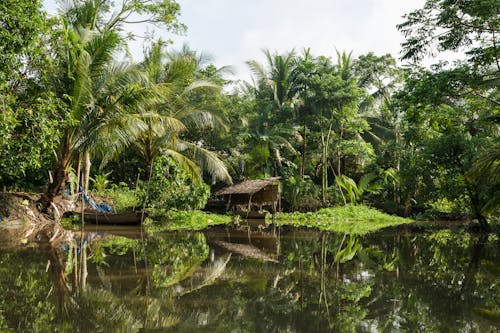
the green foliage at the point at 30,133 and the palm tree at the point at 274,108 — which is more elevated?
the palm tree at the point at 274,108

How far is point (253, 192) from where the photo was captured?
746 inches

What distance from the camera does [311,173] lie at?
27.8 m

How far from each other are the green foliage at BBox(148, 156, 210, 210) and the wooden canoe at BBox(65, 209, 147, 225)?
6.38 ft

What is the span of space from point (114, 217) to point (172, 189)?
108 inches

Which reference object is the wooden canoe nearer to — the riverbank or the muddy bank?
the muddy bank

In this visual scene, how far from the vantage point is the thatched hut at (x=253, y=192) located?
1925 centimetres

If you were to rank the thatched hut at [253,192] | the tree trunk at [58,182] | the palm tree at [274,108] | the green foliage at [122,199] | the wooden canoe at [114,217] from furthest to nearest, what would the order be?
the palm tree at [274,108] → the thatched hut at [253,192] → the green foliage at [122,199] → the wooden canoe at [114,217] → the tree trunk at [58,182]

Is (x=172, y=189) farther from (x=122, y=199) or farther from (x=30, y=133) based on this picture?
(x=30, y=133)

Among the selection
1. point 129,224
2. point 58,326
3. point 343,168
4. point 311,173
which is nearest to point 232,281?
point 58,326

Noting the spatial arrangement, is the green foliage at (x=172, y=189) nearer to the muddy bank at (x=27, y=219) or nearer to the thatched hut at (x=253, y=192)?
the thatched hut at (x=253, y=192)

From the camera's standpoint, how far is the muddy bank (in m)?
11.3

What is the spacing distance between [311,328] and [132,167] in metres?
20.3

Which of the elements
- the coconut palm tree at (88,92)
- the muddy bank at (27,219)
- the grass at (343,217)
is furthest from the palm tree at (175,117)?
the muddy bank at (27,219)

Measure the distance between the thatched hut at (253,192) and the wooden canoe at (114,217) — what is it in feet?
17.9
